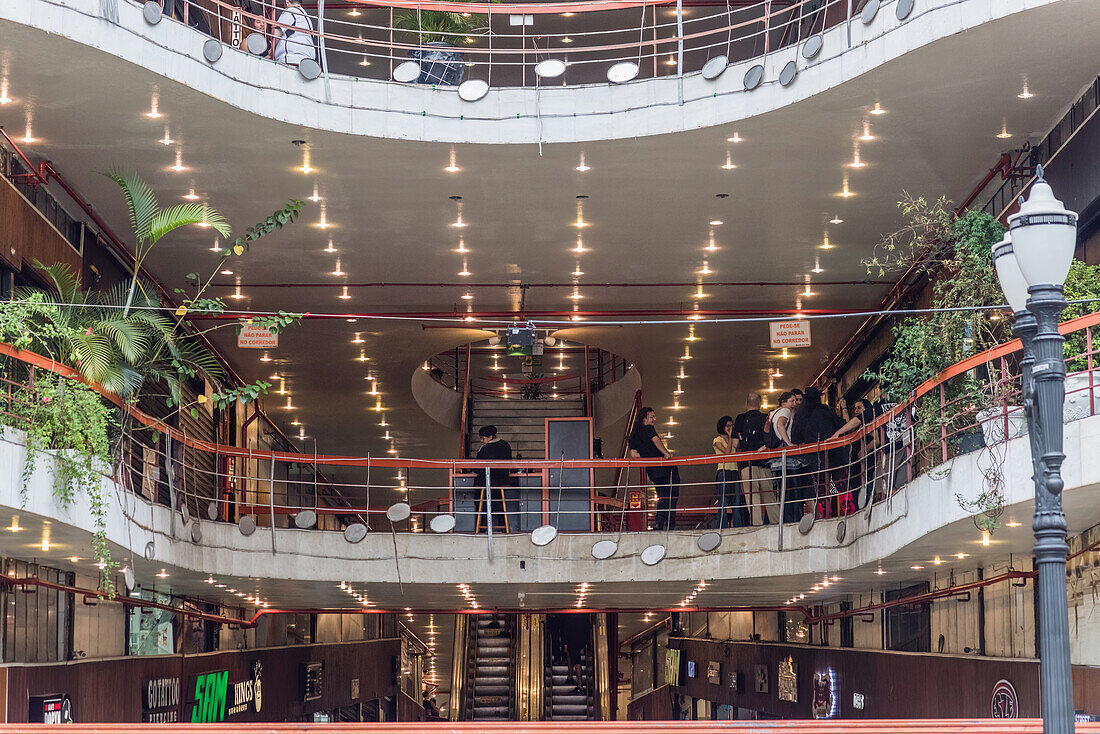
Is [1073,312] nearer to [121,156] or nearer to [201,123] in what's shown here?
[201,123]

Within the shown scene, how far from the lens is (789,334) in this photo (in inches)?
687

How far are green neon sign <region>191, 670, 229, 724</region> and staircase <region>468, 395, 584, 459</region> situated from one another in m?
5.63

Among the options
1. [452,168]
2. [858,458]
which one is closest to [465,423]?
[452,168]

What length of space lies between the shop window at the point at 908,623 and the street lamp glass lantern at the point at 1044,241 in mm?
10415

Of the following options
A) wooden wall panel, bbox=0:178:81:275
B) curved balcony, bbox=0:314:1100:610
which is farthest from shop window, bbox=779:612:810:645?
wooden wall panel, bbox=0:178:81:275

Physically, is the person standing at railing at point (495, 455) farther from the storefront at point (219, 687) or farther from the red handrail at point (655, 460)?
the storefront at point (219, 687)

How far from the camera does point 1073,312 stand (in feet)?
30.4

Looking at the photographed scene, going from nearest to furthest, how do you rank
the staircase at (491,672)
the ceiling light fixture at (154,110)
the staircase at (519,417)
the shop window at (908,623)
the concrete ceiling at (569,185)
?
the concrete ceiling at (569,185) → the ceiling light fixture at (154,110) → the shop window at (908,623) → the staircase at (519,417) → the staircase at (491,672)

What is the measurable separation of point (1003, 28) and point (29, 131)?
8.72 metres

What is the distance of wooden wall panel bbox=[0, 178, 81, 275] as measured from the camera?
37.9ft

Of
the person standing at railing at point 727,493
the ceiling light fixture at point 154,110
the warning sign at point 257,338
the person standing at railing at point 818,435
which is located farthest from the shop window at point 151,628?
the person standing at railing at point 818,435

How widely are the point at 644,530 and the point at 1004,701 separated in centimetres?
409

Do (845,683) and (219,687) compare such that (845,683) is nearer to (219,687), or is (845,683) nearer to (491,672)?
(491,672)

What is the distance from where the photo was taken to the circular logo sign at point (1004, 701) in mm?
11234
